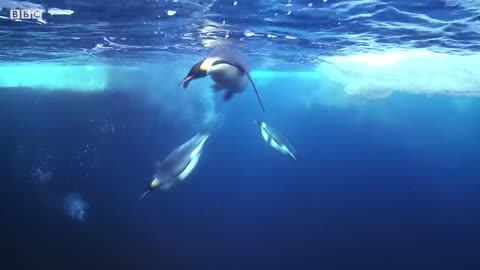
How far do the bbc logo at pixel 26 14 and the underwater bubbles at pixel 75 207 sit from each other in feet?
39.8

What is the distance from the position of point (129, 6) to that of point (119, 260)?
11.9 meters

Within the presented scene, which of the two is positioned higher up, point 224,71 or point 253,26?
point 253,26

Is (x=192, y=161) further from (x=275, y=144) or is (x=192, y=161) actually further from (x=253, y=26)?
(x=253, y=26)

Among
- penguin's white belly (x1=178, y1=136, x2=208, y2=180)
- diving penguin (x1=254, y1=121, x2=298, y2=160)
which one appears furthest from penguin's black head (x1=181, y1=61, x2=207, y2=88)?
diving penguin (x1=254, y1=121, x2=298, y2=160)

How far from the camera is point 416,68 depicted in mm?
18516

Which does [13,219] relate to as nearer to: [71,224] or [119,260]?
[71,224]

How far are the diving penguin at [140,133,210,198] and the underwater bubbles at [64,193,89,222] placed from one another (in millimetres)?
15368

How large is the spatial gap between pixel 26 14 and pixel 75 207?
13047 millimetres

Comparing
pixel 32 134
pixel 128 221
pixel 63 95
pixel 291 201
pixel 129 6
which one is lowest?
pixel 291 201

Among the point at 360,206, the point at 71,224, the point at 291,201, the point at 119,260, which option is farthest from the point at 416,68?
the point at 71,224

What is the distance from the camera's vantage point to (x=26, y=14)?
10.3 meters

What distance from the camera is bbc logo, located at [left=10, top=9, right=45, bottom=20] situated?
9.87 meters

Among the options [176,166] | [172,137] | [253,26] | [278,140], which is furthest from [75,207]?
[176,166]

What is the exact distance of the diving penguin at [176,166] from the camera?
19.6ft
